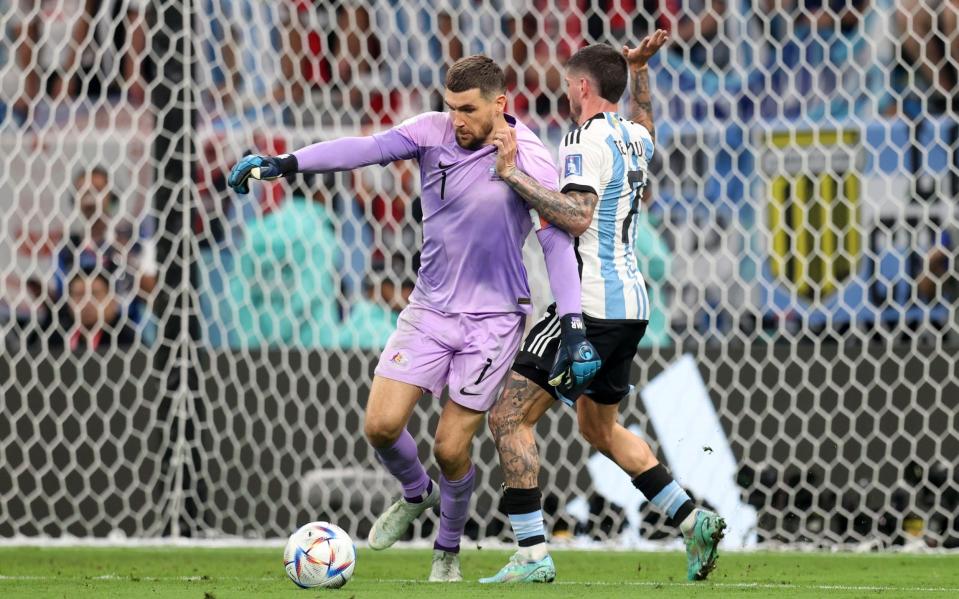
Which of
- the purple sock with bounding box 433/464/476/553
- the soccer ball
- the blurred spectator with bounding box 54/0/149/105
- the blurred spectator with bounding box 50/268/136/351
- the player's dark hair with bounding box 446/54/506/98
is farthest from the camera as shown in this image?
the blurred spectator with bounding box 54/0/149/105

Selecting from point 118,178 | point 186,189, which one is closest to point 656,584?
point 186,189

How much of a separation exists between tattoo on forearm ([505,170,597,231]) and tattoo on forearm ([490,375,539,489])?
21.4 inches

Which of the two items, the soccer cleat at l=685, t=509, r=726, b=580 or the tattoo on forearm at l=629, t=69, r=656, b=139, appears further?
the tattoo on forearm at l=629, t=69, r=656, b=139

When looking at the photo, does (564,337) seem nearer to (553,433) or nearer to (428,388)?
(428,388)

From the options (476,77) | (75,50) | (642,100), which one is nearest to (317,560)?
(476,77)

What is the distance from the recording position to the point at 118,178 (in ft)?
25.0

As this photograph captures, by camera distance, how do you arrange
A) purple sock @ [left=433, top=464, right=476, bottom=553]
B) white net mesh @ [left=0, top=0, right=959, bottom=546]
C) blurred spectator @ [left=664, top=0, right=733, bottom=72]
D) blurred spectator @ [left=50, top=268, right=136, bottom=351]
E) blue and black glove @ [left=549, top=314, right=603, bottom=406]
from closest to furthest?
1. blue and black glove @ [left=549, top=314, right=603, bottom=406]
2. purple sock @ [left=433, top=464, right=476, bottom=553]
3. white net mesh @ [left=0, top=0, right=959, bottom=546]
4. blurred spectator @ [left=50, top=268, right=136, bottom=351]
5. blurred spectator @ [left=664, top=0, right=733, bottom=72]

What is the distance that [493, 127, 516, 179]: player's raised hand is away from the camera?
4656 millimetres

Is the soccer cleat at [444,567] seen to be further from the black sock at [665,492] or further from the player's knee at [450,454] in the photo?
the black sock at [665,492]

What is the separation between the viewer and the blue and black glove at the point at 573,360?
458 cm

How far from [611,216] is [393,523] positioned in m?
1.30

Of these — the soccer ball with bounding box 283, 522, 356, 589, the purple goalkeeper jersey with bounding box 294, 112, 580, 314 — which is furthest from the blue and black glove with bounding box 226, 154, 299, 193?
the soccer ball with bounding box 283, 522, 356, 589

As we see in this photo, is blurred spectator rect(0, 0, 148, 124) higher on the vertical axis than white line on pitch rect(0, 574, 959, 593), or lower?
higher

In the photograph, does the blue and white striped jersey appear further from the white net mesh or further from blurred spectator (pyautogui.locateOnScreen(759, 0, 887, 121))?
blurred spectator (pyautogui.locateOnScreen(759, 0, 887, 121))
